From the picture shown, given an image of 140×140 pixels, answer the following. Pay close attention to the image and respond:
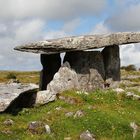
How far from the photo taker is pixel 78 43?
118 feet

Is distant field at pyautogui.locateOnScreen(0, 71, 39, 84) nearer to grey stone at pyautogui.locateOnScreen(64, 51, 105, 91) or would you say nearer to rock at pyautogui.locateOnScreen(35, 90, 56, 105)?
grey stone at pyautogui.locateOnScreen(64, 51, 105, 91)

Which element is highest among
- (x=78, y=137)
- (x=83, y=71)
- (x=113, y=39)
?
(x=113, y=39)

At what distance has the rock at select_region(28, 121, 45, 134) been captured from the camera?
25.6 m

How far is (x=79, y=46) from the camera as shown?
1416 inches

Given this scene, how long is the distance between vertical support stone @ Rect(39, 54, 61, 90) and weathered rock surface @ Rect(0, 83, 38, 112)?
803 centimetres

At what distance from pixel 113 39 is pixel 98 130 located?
13021 mm

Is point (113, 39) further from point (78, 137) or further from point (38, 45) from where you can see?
point (78, 137)

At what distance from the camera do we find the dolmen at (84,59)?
35688mm

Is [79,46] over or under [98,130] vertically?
over

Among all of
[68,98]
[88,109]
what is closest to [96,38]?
[68,98]

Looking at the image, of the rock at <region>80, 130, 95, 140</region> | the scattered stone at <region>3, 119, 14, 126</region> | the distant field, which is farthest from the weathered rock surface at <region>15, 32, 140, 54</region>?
the distant field

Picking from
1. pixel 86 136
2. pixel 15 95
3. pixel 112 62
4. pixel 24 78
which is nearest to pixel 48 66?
pixel 112 62

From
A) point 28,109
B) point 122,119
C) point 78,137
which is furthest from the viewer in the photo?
point 28,109

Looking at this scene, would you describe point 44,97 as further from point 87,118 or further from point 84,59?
point 84,59
